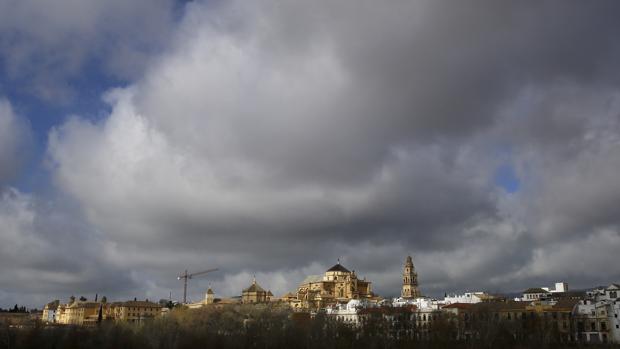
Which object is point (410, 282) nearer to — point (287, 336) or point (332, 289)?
point (332, 289)

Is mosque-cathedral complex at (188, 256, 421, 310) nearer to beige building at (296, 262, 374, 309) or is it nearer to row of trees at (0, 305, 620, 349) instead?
beige building at (296, 262, 374, 309)

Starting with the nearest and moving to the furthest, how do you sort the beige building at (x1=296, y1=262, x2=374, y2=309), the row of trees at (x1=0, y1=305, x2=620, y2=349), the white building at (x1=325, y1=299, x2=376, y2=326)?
the row of trees at (x1=0, y1=305, x2=620, y2=349), the white building at (x1=325, y1=299, x2=376, y2=326), the beige building at (x1=296, y1=262, x2=374, y2=309)

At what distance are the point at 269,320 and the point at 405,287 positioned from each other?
2787 inches

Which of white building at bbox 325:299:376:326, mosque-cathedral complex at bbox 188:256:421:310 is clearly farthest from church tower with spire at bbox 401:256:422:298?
A: white building at bbox 325:299:376:326

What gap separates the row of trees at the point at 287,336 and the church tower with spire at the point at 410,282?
5981cm

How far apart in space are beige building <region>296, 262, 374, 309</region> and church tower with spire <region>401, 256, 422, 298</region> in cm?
1307

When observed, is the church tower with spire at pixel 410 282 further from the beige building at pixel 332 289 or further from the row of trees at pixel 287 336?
the row of trees at pixel 287 336

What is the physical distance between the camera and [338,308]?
149500 millimetres

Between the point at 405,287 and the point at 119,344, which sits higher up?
the point at 405,287

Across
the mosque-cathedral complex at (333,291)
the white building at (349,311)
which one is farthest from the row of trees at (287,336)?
the mosque-cathedral complex at (333,291)

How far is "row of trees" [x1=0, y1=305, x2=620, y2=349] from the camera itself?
309 feet

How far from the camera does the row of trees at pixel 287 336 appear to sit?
94.1 metres

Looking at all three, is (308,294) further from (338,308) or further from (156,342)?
(156,342)

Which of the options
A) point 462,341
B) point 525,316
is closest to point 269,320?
point 462,341
